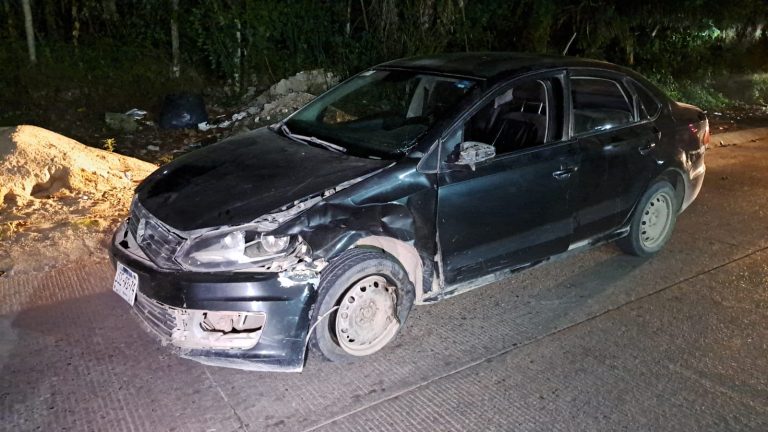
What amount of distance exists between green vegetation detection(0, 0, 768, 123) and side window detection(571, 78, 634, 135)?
5827 mm

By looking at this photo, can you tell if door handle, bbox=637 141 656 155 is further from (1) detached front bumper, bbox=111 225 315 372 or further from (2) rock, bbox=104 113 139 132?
(2) rock, bbox=104 113 139 132

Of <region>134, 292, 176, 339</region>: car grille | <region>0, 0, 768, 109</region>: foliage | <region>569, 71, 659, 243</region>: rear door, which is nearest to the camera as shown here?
<region>134, 292, 176, 339</region>: car grille

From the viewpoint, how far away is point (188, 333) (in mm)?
3348

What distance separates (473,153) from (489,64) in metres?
0.92

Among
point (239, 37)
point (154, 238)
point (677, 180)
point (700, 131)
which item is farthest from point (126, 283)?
point (239, 37)

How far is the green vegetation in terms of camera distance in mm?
9742

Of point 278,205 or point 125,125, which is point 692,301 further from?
point 125,125

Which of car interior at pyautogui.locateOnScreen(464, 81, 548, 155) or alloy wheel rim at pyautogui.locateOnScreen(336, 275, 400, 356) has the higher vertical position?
car interior at pyautogui.locateOnScreen(464, 81, 548, 155)

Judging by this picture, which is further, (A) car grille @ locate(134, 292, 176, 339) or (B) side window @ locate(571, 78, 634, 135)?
(B) side window @ locate(571, 78, 634, 135)

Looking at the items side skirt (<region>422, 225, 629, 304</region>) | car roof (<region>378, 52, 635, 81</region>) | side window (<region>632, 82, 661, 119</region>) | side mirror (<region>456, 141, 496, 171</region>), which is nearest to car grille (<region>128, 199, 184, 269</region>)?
side skirt (<region>422, 225, 629, 304</region>)

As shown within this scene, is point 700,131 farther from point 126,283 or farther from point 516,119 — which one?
point 126,283

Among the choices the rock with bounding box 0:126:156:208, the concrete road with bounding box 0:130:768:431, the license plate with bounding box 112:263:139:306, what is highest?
the license plate with bounding box 112:263:139:306

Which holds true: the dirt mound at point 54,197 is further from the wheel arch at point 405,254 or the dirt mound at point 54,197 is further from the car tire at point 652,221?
the car tire at point 652,221

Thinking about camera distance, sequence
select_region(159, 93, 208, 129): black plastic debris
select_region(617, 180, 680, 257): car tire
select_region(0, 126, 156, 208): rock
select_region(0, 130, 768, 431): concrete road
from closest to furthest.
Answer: select_region(0, 130, 768, 431): concrete road < select_region(617, 180, 680, 257): car tire < select_region(0, 126, 156, 208): rock < select_region(159, 93, 208, 129): black plastic debris
